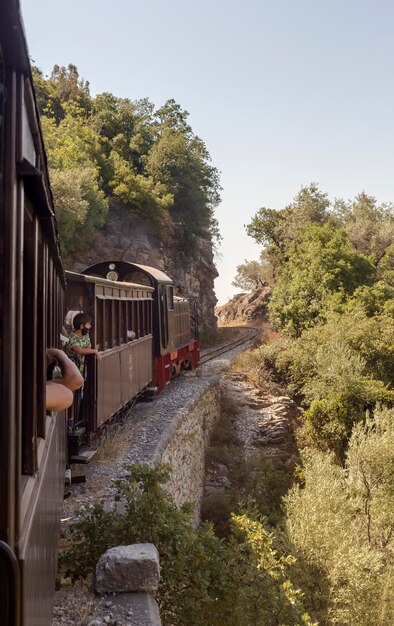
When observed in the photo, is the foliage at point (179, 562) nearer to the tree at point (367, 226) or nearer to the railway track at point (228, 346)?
the railway track at point (228, 346)

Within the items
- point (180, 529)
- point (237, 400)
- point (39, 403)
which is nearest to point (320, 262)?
point (237, 400)

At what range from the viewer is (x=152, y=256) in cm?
3069

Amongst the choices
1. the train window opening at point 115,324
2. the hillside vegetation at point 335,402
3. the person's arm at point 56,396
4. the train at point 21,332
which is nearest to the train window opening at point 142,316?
the train window opening at point 115,324

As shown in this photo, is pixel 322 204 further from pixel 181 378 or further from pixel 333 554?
pixel 333 554

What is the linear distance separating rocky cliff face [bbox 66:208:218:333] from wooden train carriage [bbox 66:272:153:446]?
14035 millimetres

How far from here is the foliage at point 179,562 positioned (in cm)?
591

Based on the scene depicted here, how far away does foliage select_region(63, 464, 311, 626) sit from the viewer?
5.91 meters

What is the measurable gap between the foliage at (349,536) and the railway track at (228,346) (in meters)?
9.85

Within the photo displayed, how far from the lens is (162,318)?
558 inches

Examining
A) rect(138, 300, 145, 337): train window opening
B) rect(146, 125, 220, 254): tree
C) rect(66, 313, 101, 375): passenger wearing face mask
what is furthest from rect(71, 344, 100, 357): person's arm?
rect(146, 125, 220, 254): tree

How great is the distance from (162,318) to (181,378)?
486cm

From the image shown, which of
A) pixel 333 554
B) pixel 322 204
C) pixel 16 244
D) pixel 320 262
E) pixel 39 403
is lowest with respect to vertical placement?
pixel 333 554

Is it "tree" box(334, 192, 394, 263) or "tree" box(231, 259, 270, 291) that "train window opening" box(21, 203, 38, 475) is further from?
"tree" box(231, 259, 270, 291)

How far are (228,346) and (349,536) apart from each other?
63.9 feet
